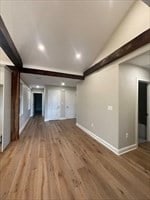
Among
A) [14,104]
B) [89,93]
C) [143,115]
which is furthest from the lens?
[89,93]

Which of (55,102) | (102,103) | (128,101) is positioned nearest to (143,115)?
(128,101)

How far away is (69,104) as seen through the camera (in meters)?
8.51

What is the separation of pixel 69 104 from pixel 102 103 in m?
4.70

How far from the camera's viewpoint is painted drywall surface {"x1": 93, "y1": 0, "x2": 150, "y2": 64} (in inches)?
91.9

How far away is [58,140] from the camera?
4.20 meters

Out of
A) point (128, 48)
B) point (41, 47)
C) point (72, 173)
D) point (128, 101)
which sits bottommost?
point (72, 173)

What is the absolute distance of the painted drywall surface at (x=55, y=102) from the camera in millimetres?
7773

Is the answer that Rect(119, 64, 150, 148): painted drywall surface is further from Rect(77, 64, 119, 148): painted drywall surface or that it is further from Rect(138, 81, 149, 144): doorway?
Rect(138, 81, 149, 144): doorway

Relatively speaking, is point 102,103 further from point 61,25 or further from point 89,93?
point 61,25

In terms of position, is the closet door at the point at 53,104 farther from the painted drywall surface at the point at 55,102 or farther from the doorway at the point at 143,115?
the doorway at the point at 143,115

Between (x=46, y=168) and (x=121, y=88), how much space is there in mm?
2699

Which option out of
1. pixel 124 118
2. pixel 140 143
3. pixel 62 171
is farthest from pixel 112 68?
pixel 62 171

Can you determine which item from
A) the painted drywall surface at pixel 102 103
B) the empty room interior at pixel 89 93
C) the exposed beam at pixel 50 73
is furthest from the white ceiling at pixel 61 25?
the painted drywall surface at pixel 102 103

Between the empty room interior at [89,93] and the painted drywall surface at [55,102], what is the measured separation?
3123 millimetres
